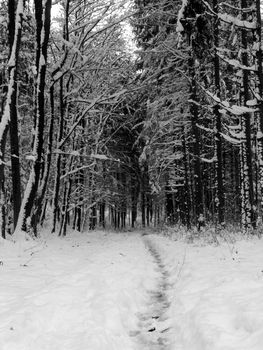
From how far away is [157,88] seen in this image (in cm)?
2112

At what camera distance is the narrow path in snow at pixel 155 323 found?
5.23m

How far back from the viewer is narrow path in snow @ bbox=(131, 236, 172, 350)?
5232mm

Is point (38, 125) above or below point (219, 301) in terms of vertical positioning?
above

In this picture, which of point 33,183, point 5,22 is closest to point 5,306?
point 33,183

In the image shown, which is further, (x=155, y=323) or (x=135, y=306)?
(x=135, y=306)

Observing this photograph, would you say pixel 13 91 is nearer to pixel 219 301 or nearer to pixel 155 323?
pixel 155 323

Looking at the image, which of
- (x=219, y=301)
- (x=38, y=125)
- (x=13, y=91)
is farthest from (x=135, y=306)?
(x=38, y=125)

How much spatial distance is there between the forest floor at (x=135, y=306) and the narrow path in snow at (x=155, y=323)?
1 centimetres

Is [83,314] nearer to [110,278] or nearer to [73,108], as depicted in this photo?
[110,278]

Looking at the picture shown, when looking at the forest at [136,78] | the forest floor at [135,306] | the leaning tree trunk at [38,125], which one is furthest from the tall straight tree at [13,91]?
the forest floor at [135,306]

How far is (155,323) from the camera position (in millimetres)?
6055

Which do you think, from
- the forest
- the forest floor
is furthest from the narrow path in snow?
the forest

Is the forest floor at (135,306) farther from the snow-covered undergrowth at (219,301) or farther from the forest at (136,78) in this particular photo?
the forest at (136,78)

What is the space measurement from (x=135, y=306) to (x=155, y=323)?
0.83 meters
